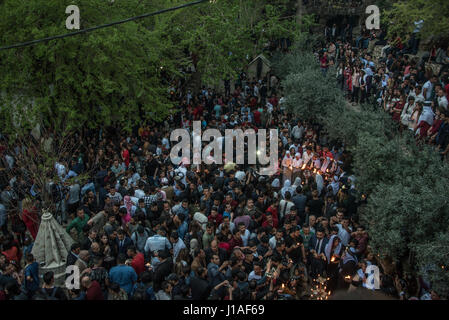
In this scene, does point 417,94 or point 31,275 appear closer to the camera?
point 31,275

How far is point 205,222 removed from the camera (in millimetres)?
9250

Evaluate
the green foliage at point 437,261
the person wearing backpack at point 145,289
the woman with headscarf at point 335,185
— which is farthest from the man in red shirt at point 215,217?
the green foliage at point 437,261

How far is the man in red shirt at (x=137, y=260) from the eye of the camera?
25.4 feet

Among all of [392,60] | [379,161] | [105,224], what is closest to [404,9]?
[392,60]

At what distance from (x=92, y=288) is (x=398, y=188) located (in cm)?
582

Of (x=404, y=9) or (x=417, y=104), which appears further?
(x=404, y=9)

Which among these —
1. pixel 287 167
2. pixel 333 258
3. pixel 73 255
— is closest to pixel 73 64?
pixel 287 167

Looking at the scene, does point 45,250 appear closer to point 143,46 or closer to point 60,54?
point 60,54

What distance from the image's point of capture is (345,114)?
42.5 ft

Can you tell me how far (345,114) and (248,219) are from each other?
18.0 feet

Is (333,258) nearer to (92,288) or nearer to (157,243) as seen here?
(157,243)

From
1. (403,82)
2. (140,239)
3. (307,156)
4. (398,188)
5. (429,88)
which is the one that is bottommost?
(140,239)

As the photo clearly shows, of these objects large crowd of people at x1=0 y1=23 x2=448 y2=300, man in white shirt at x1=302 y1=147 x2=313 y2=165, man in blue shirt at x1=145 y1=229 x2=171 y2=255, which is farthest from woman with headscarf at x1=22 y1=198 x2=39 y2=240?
man in white shirt at x1=302 y1=147 x2=313 y2=165

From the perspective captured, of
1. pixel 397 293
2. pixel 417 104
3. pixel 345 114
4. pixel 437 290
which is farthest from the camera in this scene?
pixel 345 114
